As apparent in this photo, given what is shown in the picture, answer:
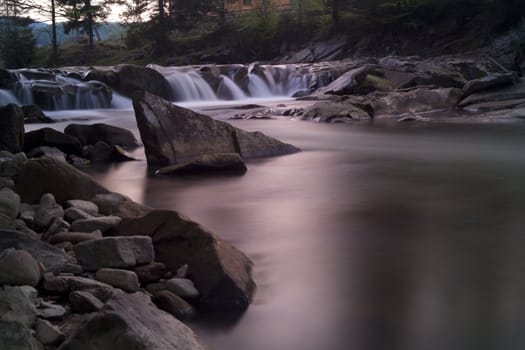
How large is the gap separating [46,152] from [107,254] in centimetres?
626

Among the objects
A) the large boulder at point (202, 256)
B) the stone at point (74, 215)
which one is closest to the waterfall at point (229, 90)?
the stone at point (74, 215)

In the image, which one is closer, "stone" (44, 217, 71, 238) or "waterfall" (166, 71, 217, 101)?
"stone" (44, 217, 71, 238)

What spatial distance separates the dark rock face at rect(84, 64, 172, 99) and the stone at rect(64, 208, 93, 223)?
64.5 ft

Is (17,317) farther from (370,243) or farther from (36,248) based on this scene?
(370,243)

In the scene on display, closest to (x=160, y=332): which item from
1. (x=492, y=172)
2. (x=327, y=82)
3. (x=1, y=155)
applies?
(x=1, y=155)

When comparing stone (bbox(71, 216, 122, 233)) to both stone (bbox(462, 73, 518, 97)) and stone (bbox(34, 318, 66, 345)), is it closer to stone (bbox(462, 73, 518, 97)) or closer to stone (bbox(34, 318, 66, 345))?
stone (bbox(34, 318, 66, 345))

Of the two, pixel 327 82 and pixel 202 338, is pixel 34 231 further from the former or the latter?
pixel 327 82

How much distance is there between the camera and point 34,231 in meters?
5.01

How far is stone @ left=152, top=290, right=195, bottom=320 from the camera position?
3930 mm

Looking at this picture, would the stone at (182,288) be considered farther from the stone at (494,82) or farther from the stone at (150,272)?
the stone at (494,82)

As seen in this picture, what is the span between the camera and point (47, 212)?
207 inches

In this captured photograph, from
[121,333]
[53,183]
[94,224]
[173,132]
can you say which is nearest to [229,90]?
[173,132]

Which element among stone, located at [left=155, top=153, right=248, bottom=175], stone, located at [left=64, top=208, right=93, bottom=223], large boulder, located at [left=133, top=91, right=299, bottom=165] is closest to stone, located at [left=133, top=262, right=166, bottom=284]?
stone, located at [left=64, top=208, right=93, bottom=223]

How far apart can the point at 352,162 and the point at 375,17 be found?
3194 centimetres
